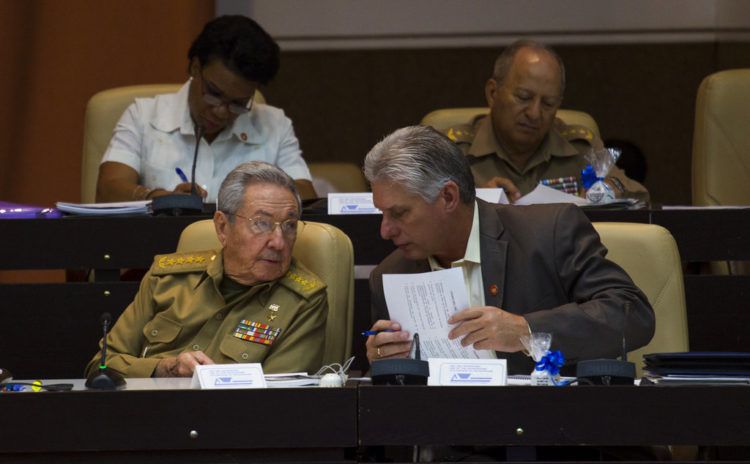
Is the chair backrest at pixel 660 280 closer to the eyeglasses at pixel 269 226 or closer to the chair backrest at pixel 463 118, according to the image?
the eyeglasses at pixel 269 226

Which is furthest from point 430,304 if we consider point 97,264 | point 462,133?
point 462,133

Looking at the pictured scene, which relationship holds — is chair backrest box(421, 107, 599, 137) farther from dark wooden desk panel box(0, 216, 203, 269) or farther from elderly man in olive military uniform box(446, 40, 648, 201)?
dark wooden desk panel box(0, 216, 203, 269)

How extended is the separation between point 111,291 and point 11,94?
195 centimetres

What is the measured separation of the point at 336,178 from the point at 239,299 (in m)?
1.93

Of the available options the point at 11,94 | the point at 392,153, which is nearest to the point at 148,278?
the point at 392,153

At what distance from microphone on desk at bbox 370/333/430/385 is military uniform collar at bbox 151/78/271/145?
2216 millimetres

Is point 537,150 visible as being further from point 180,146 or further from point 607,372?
point 607,372

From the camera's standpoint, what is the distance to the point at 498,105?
4371mm

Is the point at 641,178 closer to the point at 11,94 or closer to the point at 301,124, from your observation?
the point at 301,124

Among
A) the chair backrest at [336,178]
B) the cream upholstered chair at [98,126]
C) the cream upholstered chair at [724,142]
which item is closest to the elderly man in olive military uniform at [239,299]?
the cream upholstered chair at [98,126]

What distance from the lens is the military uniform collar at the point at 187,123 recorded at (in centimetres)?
442

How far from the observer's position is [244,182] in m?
3.25

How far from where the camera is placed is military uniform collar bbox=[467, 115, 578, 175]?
435cm

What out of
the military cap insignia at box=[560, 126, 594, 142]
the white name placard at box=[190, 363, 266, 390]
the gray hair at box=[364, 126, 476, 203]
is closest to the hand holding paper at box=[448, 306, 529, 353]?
the gray hair at box=[364, 126, 476, 203]
